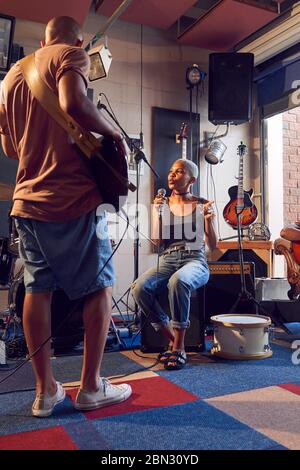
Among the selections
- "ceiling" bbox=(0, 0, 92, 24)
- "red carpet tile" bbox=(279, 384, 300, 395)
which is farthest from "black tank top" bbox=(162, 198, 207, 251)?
"ceiling" bbox=(0, 0, 92, 24)

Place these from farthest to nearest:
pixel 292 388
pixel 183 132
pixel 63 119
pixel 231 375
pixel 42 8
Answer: pixel 183 132 → pixel 42 8 → pixel 231 375 → pixel 292 388 → pixel 63 119

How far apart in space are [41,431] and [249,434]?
0.72m

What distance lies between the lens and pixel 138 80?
4.52 metres

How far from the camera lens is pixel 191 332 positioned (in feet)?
8.46

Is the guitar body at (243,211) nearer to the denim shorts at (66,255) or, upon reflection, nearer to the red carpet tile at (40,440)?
the denim shorts at (66,255)

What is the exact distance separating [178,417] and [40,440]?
1.65ft

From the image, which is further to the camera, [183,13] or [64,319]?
[183,13]

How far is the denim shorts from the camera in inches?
58.1

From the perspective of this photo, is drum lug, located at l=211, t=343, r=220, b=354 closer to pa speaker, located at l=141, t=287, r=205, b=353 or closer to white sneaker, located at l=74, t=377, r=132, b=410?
pa speaker, located at l=141, t=287, r=205, b=353

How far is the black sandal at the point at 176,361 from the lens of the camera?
216cm

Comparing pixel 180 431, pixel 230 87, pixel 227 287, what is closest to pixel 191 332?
pixel 227 287

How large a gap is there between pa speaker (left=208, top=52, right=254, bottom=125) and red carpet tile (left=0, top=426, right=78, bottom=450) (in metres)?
3.67

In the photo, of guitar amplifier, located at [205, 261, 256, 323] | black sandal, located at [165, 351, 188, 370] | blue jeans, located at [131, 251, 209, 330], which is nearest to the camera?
black sandal, located at [165, 351, 188, 370]

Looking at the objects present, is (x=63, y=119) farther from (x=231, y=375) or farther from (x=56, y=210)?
(x=231, y=375)
